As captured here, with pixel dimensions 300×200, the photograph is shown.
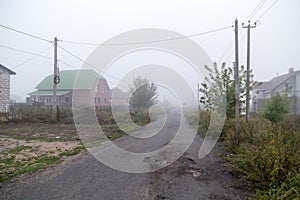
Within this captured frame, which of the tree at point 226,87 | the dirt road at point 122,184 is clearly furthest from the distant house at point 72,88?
the dirt road at point 122,184

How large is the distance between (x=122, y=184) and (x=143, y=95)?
20.8 meters

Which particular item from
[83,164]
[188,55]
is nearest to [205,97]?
[188,55]

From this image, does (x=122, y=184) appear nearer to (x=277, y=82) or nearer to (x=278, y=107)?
Answer: (x=278, y=107)

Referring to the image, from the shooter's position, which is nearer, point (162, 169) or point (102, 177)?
point (102, 177)

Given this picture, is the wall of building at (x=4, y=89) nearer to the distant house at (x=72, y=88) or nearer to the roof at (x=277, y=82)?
the distant house at (x=72, y=88)

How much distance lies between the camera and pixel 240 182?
4.12 metres

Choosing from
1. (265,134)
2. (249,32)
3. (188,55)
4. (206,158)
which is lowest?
(206,158)

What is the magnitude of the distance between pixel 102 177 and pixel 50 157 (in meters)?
2.57

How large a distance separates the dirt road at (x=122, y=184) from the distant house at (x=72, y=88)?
29417mm

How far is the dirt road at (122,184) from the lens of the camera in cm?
347

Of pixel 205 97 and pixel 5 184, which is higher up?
pixel 205 97

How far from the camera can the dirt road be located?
3.47 metres

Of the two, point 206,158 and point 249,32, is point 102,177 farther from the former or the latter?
point 249,32

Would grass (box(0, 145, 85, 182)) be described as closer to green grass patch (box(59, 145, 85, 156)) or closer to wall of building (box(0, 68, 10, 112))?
green grass patch (box(59, 145, 85, 156))
